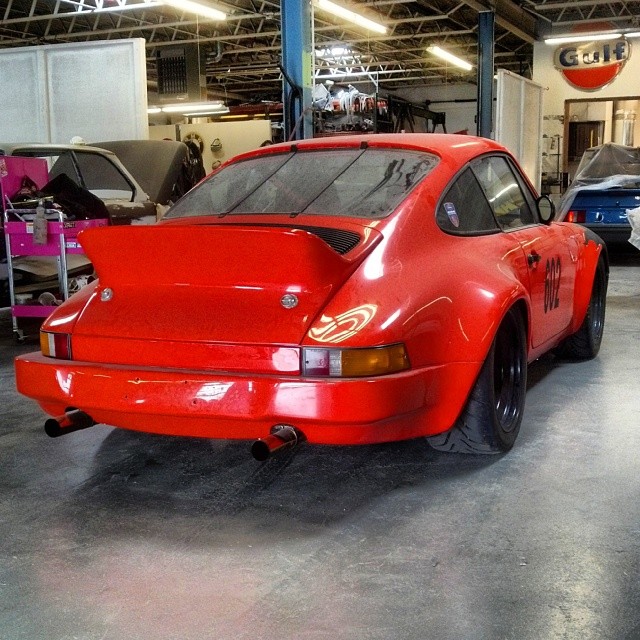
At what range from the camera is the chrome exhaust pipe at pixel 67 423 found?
2.63m

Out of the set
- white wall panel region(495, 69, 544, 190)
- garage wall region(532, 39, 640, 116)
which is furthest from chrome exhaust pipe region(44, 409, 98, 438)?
garage wall region(532, 39, 640, 116)

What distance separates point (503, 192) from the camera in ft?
12.1

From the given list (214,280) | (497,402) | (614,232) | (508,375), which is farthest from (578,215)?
(214,280)

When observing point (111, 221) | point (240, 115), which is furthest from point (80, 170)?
point (240, 115)

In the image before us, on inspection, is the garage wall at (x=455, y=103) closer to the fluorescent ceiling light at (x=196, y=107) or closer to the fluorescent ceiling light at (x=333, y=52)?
the fluorescent ceiling light at (x=333, y=52)

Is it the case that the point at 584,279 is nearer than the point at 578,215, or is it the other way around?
the point at 584,279

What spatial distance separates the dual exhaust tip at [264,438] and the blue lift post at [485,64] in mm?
15378

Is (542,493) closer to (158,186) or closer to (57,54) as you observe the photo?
(158,186)

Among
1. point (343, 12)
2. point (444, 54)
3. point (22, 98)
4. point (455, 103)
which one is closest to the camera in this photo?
point (22, 98)

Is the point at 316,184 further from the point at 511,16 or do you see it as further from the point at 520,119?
the point at 511,16

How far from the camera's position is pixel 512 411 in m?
3.30

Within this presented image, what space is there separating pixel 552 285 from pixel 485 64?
47.9ft

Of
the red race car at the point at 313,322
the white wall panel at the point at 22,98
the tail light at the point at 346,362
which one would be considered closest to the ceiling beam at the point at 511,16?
the white wall panel at the point at 22,98

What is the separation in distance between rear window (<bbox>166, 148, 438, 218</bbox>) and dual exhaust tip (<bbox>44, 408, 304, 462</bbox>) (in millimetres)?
926
